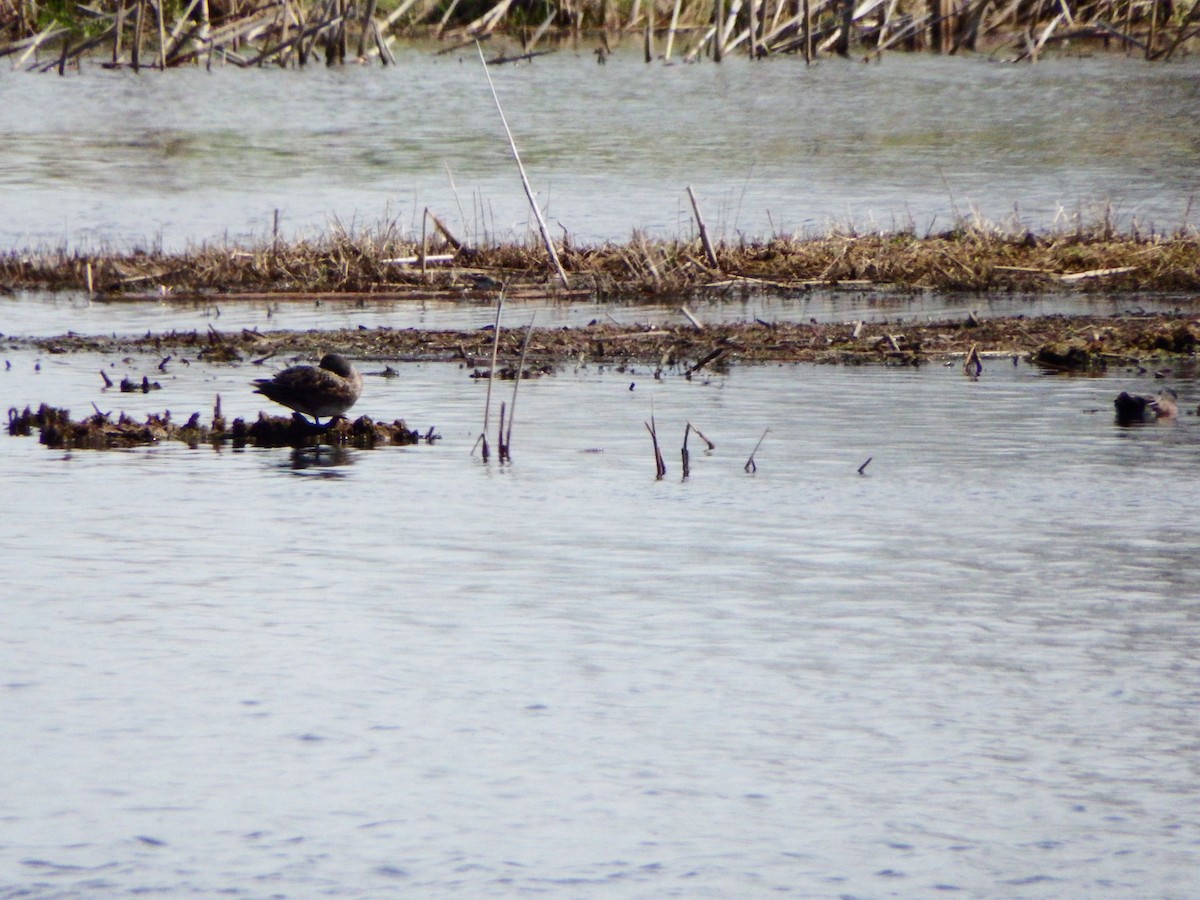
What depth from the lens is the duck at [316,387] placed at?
11.6 metres

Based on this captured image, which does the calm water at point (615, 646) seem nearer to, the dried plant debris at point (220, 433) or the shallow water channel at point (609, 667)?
the shallow water channel at point (609, 667)

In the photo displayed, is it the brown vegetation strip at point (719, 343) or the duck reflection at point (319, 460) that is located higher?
the brown vegetation strip at point (719, 343)

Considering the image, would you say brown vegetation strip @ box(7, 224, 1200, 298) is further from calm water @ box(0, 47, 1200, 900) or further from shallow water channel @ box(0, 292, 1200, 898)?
shallow water channel @ box(0, 292, 1200, 898)

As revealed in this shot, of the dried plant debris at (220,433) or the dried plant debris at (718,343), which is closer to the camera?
the dried plant debris at (220,433)

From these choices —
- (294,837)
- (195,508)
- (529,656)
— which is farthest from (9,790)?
(195,508)

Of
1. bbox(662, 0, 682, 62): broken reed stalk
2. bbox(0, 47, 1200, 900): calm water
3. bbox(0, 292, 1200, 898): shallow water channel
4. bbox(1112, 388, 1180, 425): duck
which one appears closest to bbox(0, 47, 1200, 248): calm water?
bbox(662, 0, 682, 62): broken reed stalk

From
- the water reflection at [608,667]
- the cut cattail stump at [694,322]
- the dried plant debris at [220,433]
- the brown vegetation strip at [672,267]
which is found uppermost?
the brown vegetation strip at [672,267]

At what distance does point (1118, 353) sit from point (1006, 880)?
10411mm

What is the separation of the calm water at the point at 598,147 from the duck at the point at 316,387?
9.80 metres

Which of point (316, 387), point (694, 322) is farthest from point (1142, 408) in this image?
point (316, 387)

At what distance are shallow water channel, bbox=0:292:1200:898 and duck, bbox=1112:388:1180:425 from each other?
43 cm

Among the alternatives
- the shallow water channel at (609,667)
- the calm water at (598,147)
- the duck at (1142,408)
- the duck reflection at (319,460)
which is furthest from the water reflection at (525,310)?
the shallow water channel at (609,667)

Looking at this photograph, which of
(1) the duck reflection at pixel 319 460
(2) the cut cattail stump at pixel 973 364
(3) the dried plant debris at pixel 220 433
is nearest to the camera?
(1) the duck reflection at pixel 319 460

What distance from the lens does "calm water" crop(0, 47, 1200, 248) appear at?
27.8 meters
